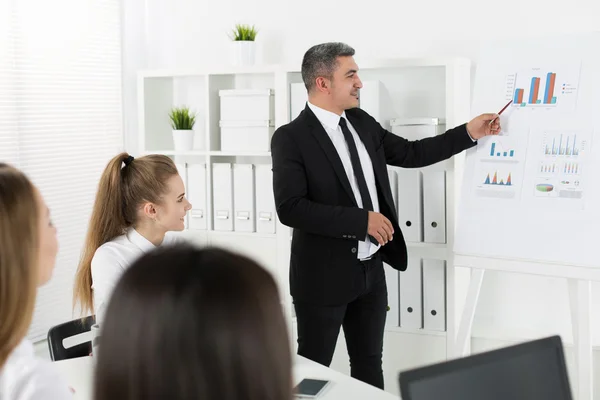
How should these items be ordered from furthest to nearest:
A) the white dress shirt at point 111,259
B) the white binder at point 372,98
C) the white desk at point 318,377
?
1. the white binder at point 372,98
2. the white dress shirt at point 111,259
3. the white desk at point 318,377

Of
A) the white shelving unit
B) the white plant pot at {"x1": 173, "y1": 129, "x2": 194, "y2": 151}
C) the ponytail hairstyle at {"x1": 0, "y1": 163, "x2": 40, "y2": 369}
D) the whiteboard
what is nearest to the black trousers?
the white shelving unit

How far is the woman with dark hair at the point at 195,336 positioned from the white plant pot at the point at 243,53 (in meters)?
3.20

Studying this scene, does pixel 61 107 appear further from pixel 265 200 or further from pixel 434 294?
pixel 434 294

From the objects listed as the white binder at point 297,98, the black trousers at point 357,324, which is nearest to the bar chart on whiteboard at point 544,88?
the black trousers at point 357,324

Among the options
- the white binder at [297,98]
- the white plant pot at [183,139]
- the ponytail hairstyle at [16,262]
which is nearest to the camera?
the ponytail hairstyle at [16,262]

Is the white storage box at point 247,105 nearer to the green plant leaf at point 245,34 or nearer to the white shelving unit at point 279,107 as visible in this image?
the white shelving unit at point 279,107

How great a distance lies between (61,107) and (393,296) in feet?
6.18

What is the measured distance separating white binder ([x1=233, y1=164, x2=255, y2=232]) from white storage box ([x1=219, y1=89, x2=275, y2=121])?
0.25 metres

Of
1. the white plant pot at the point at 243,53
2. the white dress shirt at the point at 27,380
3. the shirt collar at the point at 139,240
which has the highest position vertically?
the white plant pot at the point at 243,53

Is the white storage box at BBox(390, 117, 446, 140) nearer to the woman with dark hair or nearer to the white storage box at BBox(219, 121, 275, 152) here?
the white storage box at BBox(219, 121, 275, 152)

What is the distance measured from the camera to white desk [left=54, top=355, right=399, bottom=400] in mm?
1889

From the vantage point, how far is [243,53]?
3.82 metres

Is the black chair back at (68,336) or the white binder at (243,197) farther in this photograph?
the white binder at (243,197)

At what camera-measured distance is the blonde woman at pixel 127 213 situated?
2.42 m
